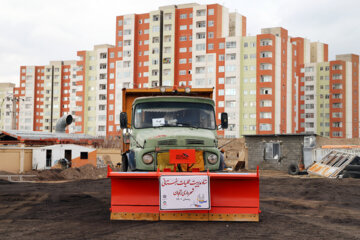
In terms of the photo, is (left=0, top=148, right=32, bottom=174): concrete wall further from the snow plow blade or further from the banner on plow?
the banner on plow

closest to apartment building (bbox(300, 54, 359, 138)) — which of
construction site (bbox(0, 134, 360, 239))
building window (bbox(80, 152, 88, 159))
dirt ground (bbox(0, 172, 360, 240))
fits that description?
building window (bbox(80, 152, 88, 159))

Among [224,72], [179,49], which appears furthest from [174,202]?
[179,49]

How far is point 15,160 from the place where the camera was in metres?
36.8

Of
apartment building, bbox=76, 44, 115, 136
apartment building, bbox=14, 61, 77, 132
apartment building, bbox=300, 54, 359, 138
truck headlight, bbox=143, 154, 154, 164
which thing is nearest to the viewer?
truck headlight, bbox=143, 154, 154, 164

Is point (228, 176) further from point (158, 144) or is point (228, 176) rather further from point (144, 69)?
point (144, 69)

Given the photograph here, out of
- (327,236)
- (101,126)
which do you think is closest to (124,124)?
(327,236)

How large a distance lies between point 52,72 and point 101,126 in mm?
57820

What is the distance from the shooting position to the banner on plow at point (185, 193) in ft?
30.3

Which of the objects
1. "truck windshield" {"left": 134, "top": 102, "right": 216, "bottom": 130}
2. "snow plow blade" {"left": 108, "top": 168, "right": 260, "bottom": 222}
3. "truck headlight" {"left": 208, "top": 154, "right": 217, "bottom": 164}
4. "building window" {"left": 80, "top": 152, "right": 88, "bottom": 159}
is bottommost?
"building window" {"left": 80, "top": 152, "right": 88, "bottom": 159}

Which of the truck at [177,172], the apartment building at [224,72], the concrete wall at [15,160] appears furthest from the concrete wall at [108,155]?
the truck at [177,172]

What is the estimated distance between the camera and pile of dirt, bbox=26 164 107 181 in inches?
1211

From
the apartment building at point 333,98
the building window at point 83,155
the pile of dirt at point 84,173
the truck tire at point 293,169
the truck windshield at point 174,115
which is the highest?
the apartment building at point 333,98

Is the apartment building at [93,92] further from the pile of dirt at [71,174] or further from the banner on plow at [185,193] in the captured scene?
the banner on plow at [185,193]

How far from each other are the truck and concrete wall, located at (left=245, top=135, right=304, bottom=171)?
27567 millimetres
